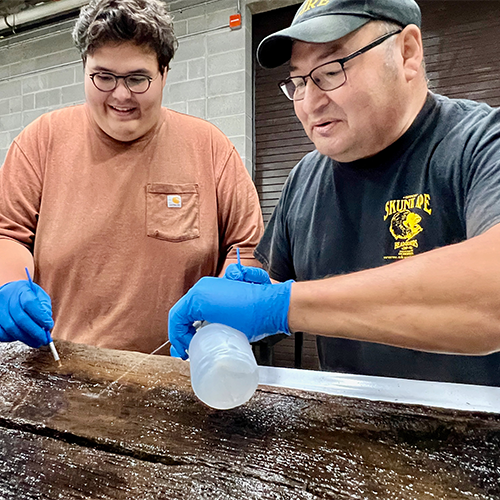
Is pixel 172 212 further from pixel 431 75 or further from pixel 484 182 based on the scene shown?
pixel 431 75

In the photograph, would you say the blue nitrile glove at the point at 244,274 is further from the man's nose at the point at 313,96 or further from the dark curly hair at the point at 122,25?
the dark curly hair at the point at 122,25

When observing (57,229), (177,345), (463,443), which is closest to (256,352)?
(177,345)

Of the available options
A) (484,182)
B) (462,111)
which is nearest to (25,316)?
(484,182)

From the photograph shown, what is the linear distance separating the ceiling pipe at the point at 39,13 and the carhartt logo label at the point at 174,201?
252cm

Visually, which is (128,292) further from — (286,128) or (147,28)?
(286,128)

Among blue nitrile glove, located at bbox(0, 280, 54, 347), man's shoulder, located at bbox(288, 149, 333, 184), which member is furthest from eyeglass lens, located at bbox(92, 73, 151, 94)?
blue nitrile glove, located at bbox(0, 280, 54, 347)

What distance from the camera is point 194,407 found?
0.86 m

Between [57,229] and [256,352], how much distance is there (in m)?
0.90

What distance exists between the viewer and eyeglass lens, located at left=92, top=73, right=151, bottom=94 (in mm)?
1424

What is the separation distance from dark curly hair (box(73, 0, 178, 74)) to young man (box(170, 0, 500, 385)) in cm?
48

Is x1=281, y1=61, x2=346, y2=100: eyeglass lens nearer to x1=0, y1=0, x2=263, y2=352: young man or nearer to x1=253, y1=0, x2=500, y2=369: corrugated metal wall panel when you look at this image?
x1=0, y1=0, x2=263, y2=352: young man

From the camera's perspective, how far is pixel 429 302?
0.72m

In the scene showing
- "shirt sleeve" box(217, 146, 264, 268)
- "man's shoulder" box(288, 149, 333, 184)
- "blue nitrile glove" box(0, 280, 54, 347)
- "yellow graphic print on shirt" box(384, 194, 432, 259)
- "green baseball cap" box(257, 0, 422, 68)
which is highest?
"green baseball cap" box(257, 0, 422, 68)

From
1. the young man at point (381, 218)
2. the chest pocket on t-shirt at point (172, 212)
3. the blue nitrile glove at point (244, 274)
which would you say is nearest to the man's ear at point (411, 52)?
the young man at point (381, 218)
